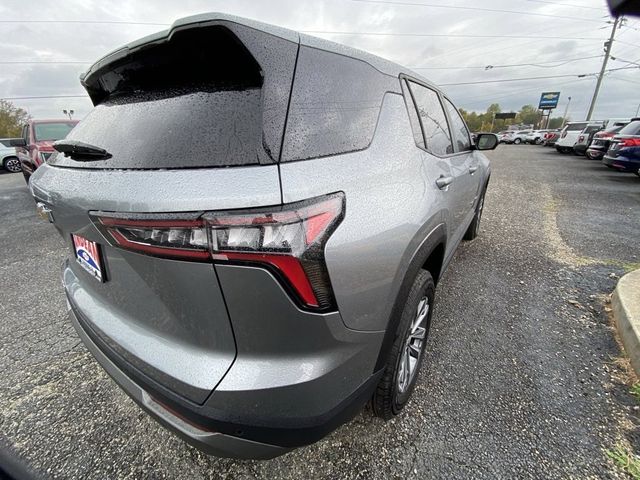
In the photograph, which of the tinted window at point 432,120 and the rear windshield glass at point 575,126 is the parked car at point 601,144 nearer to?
the rear windshield glass at point 575,126

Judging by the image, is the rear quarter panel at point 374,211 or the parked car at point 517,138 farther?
the parked car at point 517,138

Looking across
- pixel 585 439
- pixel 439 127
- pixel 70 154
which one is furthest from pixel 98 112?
pixel 585 439

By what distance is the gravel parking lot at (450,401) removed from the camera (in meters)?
1.55

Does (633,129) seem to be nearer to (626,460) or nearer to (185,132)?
(626,460)

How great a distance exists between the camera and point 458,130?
2992 mm

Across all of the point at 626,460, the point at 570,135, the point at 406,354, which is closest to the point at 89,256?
the point at 406,354

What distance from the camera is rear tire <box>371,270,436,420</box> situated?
4.98 feet

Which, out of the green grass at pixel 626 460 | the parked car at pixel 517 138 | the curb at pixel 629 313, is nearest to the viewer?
the green grass at pixel 626 460

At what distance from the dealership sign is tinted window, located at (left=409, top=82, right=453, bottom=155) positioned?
6684 cm

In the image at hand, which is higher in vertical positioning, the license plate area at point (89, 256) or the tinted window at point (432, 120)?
the tinted window at point (432, 120)

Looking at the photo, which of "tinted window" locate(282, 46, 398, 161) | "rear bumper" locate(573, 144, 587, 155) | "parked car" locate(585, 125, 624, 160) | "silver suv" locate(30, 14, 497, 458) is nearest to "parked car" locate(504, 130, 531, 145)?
"rear bumper" locate(573, 144, 587, 155)

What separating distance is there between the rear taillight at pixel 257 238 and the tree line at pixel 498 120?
272 ft

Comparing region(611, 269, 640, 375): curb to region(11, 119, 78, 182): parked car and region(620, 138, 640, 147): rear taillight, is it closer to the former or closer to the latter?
region(620, 138, 640, 147): rear taillight

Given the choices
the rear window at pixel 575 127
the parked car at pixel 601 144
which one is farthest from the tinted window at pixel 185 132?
the rear window at pixel 575 127
